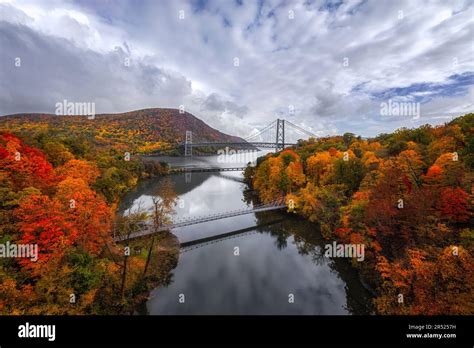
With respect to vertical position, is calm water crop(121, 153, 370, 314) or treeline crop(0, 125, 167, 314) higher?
treeline crop(0, 125, 167, 314)

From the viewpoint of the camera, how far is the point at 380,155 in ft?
58.7

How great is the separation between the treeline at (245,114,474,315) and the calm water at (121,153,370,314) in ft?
4.25

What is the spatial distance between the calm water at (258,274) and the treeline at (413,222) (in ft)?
4.25

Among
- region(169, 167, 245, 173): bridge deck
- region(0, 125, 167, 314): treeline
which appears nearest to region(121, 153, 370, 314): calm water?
region(0, 125, 167, 314): treeline

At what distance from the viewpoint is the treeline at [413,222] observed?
18.5 ft

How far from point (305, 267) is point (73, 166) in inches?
548

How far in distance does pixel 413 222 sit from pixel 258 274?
6.87 meters

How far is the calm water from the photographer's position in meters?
8.72

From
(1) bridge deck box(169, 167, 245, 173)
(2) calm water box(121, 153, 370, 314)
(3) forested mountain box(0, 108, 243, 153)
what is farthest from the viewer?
(3) forested mountain box(0, 108, 243, 153)

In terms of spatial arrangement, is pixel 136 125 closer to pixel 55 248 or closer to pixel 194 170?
pixel 194 170

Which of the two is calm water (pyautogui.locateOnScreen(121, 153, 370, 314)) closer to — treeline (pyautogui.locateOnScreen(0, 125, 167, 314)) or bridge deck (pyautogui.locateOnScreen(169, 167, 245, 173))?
treeline (pyautogui.locateOnScreen(0, 125, 167, 314))

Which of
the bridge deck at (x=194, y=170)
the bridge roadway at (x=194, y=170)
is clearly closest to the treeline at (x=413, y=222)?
the bridge roadway at (x=194, y=170)

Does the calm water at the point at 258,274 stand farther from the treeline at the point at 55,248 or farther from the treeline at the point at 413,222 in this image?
the treeline at the point at 55,248

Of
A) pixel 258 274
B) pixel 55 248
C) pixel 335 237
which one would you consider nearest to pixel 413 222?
pixel 335 237
